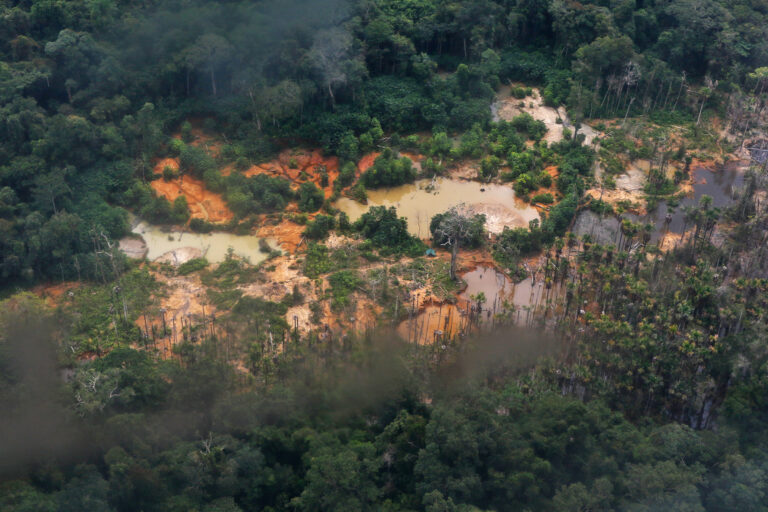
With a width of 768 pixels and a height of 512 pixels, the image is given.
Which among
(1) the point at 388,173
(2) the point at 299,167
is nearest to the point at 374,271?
(1) the point at 388,173

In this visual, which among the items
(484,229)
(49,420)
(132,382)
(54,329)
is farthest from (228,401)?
(484,229)

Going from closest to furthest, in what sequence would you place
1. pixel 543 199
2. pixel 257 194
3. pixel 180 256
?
pixel 180 256 < pixel 257 194 < pixel 543 199

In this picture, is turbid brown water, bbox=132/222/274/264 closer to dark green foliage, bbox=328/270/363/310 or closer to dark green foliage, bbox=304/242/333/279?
dark green foliage, bbox=304/242/333/279

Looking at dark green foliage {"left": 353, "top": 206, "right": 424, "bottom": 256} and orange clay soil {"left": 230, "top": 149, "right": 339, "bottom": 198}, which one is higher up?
orange clay soil {"left": 230, "top": 149, "right": 339, "bottom": 198}

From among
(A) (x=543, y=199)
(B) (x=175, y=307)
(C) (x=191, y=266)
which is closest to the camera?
(B) (x=175, y=307)

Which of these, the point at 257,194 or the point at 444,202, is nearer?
the point at 257,194

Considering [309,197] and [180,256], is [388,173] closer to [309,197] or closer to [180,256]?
[309,197]

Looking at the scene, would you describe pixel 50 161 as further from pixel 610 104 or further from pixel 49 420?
pixel 610 104

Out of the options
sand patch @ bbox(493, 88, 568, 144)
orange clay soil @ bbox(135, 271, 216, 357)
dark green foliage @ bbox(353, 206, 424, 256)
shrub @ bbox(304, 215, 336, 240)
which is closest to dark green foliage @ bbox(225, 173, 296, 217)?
shrub @ bbox(304, 215, 336, 240)
